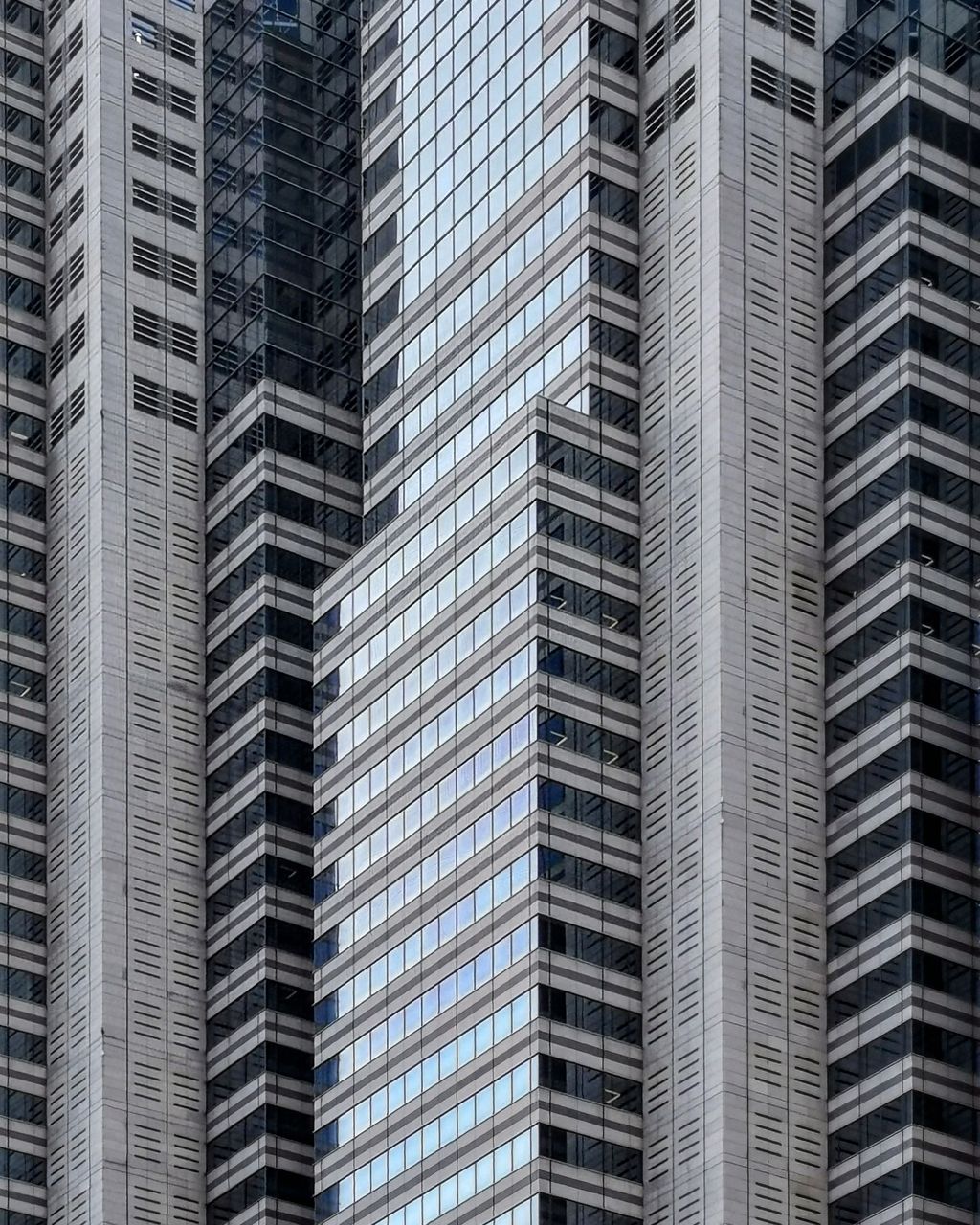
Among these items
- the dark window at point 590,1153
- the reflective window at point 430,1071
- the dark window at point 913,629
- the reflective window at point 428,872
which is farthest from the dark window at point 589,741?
the dark window at point 590,1153

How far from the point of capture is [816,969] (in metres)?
170

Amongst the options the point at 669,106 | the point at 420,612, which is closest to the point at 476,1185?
the point at 420,612

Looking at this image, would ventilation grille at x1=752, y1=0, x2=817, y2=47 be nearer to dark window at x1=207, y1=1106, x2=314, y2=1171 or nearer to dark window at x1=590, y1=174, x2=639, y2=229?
dark window at x1=590, y1=174, x2=639, y2=229

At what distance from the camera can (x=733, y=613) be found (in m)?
174

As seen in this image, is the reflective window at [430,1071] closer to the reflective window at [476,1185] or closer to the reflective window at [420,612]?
the reflective window at [476,1185]

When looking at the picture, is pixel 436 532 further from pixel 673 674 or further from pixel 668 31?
pixel 668 31

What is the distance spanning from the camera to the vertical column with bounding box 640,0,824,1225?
167m

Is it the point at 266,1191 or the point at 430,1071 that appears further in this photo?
the point at 266,1191

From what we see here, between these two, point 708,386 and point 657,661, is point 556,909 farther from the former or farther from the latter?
point 708,386

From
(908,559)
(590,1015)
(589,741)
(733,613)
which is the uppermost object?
(908,559)

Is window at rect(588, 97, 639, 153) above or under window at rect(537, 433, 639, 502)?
above

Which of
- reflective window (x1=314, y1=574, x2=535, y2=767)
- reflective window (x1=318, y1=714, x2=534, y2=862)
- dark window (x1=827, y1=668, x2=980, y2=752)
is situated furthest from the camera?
reflective window (x1=314, y1=574, x2=535, y2=767)

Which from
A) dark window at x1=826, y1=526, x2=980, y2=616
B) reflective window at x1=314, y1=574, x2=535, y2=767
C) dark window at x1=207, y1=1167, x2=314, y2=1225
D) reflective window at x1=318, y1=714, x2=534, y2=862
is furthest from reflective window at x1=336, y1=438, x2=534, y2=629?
dark window at x1=207, y1=1167, x2=314, y2=1225

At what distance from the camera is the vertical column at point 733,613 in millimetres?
166625
